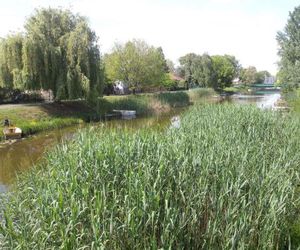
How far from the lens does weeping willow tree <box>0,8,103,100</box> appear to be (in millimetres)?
21859

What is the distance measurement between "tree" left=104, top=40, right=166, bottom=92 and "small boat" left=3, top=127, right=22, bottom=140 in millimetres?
19917

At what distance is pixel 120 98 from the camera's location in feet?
100

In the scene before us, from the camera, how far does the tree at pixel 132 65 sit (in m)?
36.4

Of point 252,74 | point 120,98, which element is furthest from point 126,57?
point 252,74

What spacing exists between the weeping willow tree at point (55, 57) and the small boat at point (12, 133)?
5116 millimetres

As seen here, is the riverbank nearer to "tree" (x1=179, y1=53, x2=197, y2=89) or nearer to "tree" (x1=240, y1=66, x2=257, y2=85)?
"tree" (x1=179, y1=53, x2=197, y2=89)

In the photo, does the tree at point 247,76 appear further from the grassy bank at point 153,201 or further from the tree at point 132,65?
the grassy bank at point 153,201

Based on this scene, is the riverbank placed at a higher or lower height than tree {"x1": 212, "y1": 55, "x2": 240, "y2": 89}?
lower

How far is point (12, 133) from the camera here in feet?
56.2

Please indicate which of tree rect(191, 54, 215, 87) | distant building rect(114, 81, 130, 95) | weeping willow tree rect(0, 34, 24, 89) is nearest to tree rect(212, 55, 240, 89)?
tree rect(191, 54, 215, 87)

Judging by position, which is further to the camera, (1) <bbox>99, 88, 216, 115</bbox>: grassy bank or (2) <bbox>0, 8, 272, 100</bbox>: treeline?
(1) <bbox>99, 88, 216, 115</bbox>: grassy bank

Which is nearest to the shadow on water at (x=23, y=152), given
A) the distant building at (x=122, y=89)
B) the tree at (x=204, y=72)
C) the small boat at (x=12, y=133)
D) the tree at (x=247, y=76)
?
the small boat at (x=12, y=133)

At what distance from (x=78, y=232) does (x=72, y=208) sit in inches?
11.5

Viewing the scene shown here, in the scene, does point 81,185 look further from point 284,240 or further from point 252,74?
point 252,74
